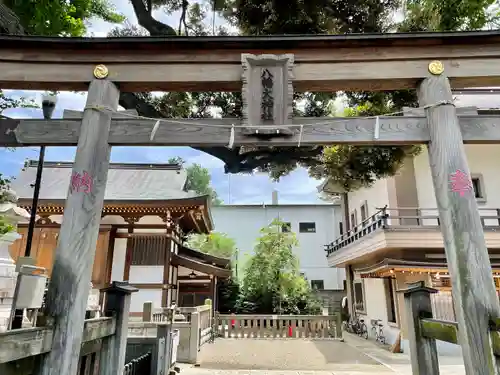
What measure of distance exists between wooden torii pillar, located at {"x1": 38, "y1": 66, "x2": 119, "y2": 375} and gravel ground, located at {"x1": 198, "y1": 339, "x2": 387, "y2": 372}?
5.77 m

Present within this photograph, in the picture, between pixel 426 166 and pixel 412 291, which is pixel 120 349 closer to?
pixel 412 291

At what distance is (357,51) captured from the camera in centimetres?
411

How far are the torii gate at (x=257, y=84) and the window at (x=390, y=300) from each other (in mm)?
8637

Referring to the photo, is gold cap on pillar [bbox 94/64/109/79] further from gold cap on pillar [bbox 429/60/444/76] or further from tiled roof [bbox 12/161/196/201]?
tiled roof [bbox 12/161/196/201]

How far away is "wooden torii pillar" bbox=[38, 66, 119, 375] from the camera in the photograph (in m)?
3.12

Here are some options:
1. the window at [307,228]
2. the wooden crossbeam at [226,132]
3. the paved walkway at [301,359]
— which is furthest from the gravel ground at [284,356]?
the window at [307,228]

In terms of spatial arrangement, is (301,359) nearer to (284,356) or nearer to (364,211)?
(284,356)

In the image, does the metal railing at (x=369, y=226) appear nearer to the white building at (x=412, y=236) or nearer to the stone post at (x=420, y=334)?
the white building at (x=412, y=236)

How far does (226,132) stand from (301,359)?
759cm

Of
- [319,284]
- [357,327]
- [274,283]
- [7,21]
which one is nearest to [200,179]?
[319,284]

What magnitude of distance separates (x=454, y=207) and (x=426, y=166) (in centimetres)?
940

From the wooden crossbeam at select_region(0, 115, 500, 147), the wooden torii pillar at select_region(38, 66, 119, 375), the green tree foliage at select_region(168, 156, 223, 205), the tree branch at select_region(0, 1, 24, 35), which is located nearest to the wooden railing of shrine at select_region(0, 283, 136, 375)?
the wooden torii pillar at select_region(38, 66, 119, 375)

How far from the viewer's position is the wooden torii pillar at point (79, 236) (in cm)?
312

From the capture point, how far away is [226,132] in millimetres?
3951
